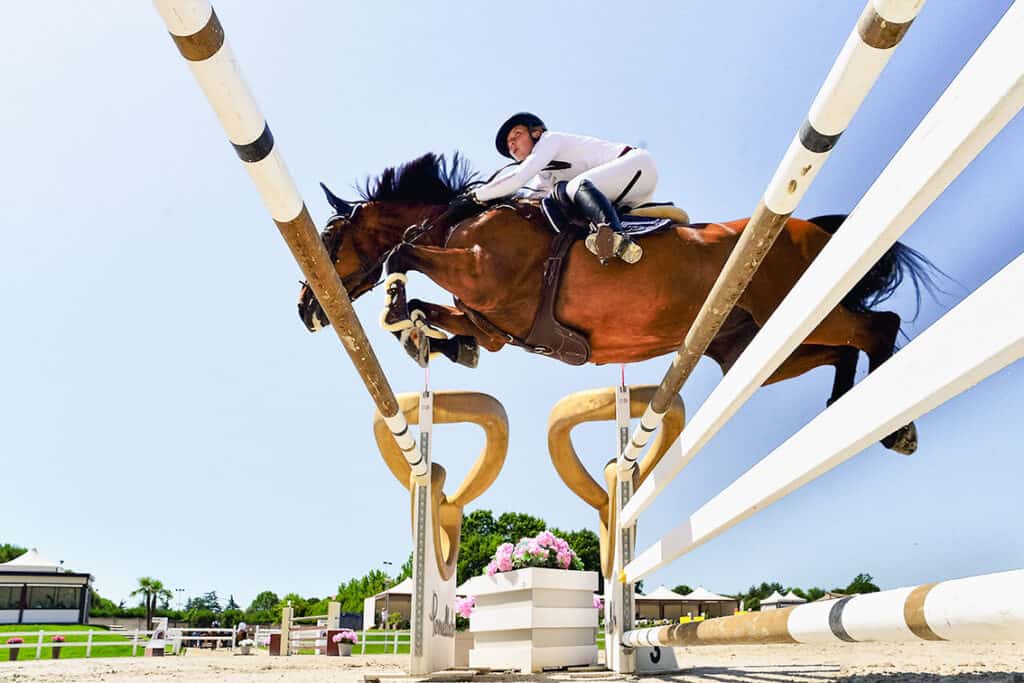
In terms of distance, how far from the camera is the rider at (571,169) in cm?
297

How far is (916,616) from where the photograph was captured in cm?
108

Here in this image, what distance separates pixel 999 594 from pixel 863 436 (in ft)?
1.01

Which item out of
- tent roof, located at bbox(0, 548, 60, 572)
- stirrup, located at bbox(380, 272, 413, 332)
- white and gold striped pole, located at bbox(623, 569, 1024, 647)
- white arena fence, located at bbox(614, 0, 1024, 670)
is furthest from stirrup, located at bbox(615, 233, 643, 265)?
tent roof, located at bbox(0, 548, 60, 572)

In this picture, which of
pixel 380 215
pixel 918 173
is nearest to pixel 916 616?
pixel 918 173

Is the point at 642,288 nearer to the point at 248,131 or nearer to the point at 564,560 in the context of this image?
the point at 248,131

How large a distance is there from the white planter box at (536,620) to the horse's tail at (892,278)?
2669mm

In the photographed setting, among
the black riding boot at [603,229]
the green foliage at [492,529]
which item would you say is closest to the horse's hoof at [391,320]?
the black riding boot at [603,229]

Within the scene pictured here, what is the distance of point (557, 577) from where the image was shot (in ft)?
16.4

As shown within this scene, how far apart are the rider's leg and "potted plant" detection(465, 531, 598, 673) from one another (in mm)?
2507

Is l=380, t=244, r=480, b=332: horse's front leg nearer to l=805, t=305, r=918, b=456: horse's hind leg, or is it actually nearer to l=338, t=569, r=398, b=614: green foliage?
l=805, t=305, r=918, b=456: horse's hind leg

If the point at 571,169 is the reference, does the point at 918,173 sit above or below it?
below

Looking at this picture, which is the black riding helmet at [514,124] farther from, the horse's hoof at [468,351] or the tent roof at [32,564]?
the tent roof at [32,564]

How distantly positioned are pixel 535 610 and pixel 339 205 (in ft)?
8.71

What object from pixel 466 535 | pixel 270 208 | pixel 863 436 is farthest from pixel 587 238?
pixel 466 535
